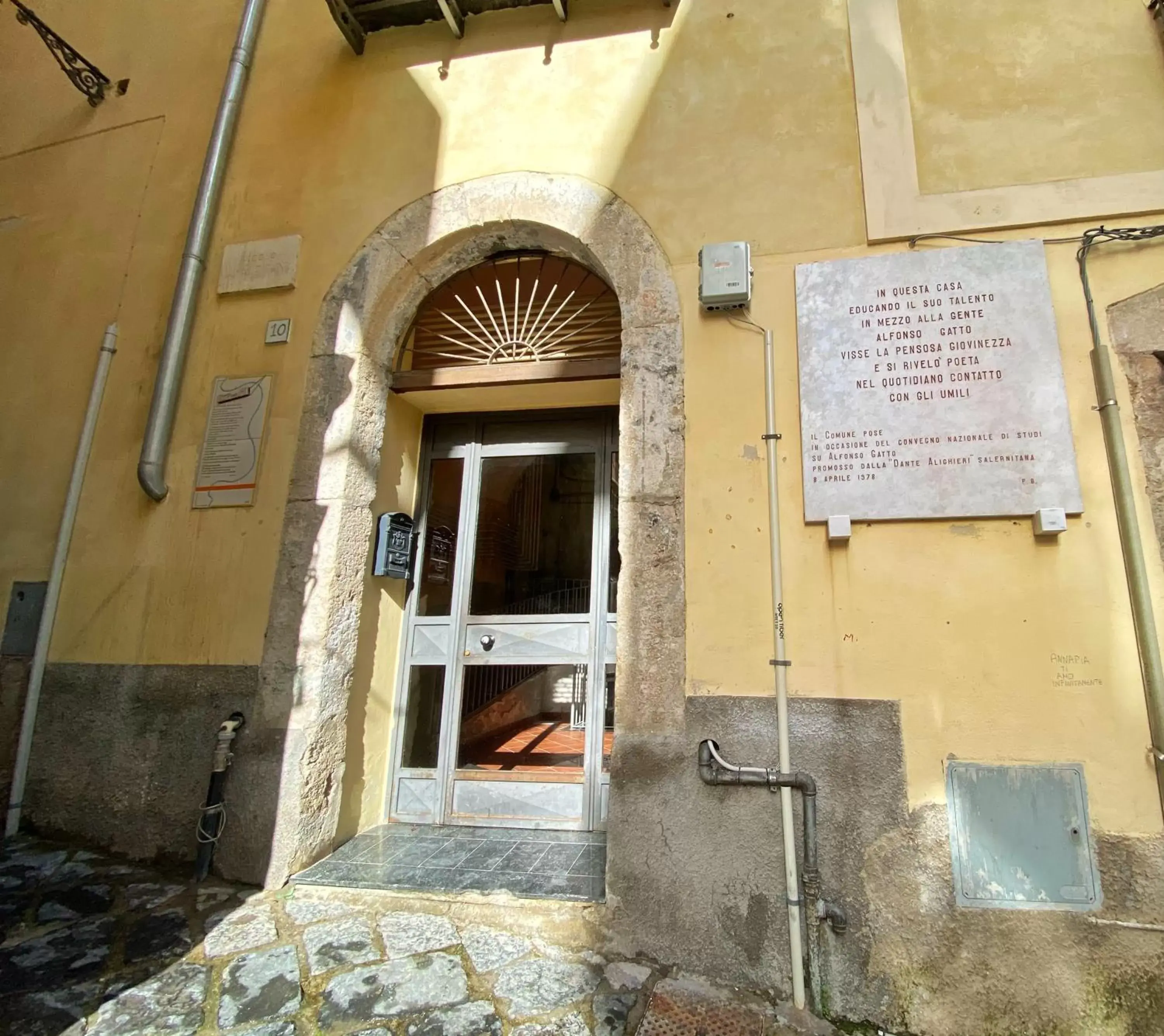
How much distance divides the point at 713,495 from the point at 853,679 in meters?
0.95

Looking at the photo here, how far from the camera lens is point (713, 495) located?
2.77 meters

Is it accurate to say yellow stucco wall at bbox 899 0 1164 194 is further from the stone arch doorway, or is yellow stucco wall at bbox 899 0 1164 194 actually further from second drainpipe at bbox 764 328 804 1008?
the stone arch doorway

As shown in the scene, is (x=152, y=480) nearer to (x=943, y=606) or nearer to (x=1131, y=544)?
(x=943, y=606)

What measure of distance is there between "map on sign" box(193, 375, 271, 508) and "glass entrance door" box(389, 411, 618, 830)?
98cm

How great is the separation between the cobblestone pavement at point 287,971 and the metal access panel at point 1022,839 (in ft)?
3.00

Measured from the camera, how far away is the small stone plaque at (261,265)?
3.63 m

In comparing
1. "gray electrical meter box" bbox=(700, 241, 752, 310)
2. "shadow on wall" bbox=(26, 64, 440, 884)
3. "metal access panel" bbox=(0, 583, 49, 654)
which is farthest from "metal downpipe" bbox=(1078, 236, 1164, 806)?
"metal access panel" bbox=(0, 583, 49, 654)

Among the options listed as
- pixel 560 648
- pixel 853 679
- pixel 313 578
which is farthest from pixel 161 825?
pixel 853 679

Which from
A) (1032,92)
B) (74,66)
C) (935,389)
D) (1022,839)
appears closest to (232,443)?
(74,66)

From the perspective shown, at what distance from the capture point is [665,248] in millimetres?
3121

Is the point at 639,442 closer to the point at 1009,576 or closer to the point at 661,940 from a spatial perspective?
the point at 1009,576

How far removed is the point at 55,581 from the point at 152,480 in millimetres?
833

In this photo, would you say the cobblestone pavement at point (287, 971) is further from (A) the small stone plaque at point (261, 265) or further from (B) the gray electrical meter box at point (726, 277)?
(A) the small stone plaque at point (261, 265)

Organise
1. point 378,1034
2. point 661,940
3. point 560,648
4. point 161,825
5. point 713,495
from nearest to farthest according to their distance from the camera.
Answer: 1. point 378,1034
2. point 661,940
3. point 713,495
4. point 161,825
5. point 560,648
